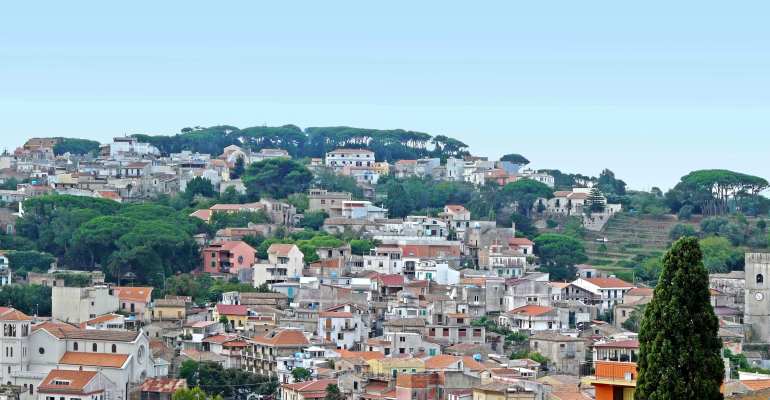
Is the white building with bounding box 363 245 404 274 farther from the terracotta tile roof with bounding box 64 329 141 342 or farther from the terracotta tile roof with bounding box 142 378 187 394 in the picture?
the terracotta tile roof with bounding box 142 378 187 394

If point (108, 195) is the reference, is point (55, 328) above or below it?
below

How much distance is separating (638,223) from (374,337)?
1016 inches

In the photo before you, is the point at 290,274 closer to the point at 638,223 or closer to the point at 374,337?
the point at 374,337

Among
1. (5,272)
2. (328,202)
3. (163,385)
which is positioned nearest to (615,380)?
(163,385)

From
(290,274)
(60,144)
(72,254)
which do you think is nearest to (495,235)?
(290,274)

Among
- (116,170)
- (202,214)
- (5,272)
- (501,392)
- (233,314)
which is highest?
(116,170)

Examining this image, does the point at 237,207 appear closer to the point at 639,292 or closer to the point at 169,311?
the point at 169,311

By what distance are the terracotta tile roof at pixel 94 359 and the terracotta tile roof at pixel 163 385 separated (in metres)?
0.78

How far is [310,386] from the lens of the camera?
3769cm

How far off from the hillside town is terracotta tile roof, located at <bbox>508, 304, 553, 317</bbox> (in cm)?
7

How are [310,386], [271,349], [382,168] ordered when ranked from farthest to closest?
[382,168]
[271,349]
[310,386]

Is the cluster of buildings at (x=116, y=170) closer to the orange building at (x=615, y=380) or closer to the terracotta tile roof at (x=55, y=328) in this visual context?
the terracotta tile roof at (x=55, y=328)

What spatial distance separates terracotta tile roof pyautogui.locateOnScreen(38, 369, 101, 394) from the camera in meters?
38.2

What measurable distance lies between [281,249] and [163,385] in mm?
16055
